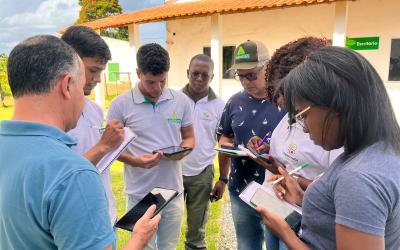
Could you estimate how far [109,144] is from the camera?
77.0 inches

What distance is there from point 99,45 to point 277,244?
1.67m

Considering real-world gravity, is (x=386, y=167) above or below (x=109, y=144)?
above

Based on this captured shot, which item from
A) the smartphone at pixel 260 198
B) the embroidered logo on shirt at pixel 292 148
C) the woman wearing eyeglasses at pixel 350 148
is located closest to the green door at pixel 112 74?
the embroidered logo on shirt at pixel 292 148

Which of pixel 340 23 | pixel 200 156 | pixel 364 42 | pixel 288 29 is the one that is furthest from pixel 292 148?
pixel 288 29

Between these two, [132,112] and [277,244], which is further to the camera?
[132,112]

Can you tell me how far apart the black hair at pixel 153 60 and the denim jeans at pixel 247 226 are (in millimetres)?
1174

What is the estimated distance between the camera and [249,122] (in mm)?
2479

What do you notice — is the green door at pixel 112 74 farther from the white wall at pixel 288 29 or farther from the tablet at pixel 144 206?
the tablet at pixel 144 206

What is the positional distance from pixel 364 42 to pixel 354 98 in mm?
8560

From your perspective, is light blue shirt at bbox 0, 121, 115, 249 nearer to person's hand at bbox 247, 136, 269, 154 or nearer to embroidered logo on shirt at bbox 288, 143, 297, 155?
embroidered logo on shirt at bbox 288, 143, 297, 155

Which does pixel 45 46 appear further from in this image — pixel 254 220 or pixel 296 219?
pixel 254 220

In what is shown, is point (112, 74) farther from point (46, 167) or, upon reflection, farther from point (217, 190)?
point (46, 167)

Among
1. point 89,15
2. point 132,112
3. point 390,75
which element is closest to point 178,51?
point 390,75

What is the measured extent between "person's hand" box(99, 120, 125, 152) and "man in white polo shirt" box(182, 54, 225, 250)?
1.33 meters
